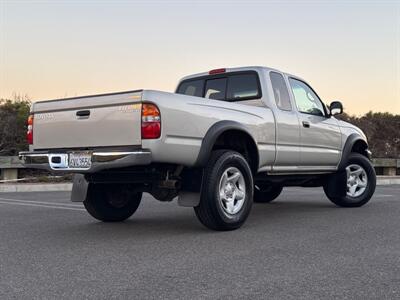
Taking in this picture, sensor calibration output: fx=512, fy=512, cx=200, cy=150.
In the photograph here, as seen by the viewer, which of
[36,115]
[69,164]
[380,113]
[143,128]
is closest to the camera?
[143,128]

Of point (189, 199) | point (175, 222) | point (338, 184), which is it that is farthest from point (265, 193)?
point (189, 199)

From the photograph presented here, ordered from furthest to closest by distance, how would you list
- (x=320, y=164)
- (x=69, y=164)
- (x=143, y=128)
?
(x=320, y=164) < (x=69, y=164) < (x=143, y=128)

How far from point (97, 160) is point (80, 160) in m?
0.28

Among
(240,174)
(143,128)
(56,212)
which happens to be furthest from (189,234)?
(56,212)

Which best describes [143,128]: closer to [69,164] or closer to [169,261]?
[69,164]

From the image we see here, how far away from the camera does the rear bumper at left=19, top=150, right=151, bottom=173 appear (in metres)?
4.88

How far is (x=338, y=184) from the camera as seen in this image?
812 centimetres

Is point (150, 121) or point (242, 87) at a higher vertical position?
point (242, 87)

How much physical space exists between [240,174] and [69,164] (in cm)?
191

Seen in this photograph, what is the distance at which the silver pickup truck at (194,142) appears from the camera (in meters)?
5.03

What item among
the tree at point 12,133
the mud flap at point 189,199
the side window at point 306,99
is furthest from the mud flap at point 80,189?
the tree at point 12,133

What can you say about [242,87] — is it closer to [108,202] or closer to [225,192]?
[225,192]

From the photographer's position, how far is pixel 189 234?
18.1 ft

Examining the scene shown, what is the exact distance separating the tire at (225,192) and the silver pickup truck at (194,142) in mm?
11
